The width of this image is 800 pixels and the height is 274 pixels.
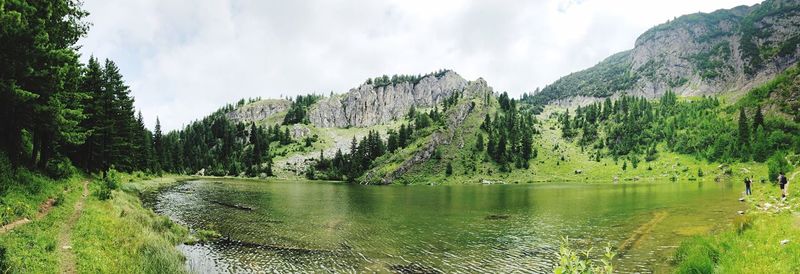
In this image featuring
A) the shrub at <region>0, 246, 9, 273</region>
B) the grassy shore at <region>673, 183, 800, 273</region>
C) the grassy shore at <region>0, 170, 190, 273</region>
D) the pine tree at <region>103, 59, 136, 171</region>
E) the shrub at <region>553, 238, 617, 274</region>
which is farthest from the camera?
the pine tree at <region>103, 59, 136, 171</region>

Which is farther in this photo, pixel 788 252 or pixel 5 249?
pixel 788 252

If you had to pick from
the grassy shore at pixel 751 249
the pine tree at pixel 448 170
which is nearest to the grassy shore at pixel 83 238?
the grassy shore at pixel 751 249

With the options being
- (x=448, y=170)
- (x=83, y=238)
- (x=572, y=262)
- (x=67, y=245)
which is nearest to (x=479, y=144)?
(x=448, y=170)

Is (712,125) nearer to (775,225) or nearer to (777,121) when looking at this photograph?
(777,121)

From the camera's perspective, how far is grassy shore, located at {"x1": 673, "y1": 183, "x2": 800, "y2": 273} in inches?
763

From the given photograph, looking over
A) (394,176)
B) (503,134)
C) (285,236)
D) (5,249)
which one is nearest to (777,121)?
(503,134)

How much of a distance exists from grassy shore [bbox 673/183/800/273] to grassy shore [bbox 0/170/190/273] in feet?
93.7

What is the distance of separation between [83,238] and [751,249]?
37.2 m

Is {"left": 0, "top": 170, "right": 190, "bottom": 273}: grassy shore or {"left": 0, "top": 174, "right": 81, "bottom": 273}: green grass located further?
{"left": 0, "top": 170, "right": 190, "bottom": 273}: grassy shore

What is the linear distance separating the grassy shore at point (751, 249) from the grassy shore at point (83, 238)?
28.5 metres

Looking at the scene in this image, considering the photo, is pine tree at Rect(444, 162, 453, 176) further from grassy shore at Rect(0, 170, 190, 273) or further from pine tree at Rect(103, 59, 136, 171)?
grassy shore at Rect(0, 170, 190, 273)

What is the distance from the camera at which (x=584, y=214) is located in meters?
54.5

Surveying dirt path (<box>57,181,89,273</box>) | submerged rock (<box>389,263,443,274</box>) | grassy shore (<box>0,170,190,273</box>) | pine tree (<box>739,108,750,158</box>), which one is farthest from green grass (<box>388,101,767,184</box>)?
dirt path (<box>57,181,89,273</box>)

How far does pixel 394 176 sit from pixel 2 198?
14279 cm
